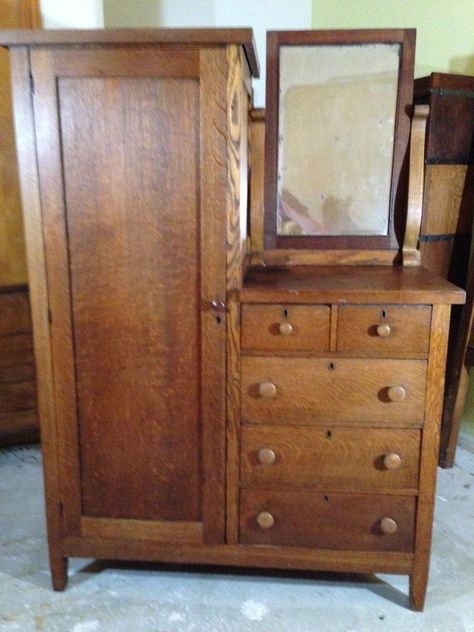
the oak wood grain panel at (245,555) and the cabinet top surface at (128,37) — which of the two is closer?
the cabinet top surface at (128,37)

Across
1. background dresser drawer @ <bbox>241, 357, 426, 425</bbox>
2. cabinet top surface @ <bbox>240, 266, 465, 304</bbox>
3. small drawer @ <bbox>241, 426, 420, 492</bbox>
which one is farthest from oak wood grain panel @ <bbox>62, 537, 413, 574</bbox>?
cabinet top surface @ <bbox>240, 266, 465, 304</bbox>

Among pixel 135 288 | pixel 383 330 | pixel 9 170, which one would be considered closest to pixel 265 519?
pixel 383 330

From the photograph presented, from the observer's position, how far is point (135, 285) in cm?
152

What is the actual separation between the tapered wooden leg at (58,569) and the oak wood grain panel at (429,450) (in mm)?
974

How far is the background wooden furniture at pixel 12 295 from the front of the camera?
219 cm

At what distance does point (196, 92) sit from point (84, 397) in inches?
32.8

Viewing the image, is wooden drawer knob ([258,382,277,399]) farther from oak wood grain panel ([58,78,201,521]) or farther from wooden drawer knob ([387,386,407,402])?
wooden drawer knob ([387,386,407,402])

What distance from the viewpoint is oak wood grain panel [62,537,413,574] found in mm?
1620

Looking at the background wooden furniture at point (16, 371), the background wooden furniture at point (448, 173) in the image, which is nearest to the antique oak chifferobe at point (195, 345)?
the background wooden furniture at point (448, 173)

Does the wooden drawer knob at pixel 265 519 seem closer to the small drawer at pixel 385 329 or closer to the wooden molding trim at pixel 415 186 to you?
the small drawer at pixel 385 329

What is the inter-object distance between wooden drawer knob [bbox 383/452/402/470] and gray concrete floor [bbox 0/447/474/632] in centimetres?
42

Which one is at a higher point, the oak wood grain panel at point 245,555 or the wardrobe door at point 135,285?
the wardrobe door at point 135,285

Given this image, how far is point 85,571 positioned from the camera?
1.80 m

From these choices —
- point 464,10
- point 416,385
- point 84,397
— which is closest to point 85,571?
point 84,397
